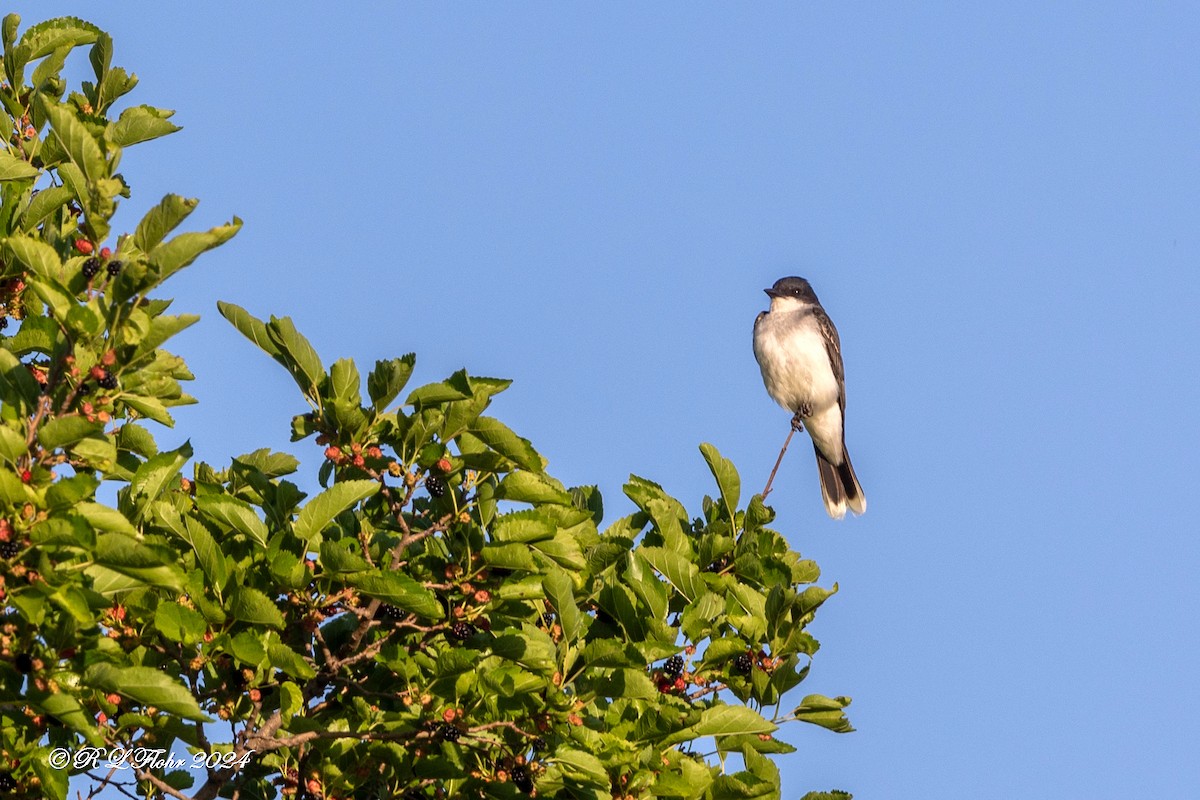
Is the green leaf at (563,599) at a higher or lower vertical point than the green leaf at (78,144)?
lower

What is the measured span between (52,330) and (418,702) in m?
2.07

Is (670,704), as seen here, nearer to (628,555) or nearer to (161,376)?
(628,555)

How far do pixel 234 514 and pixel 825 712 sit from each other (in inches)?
105

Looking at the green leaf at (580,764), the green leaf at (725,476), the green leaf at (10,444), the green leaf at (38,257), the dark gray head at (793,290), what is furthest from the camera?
the dark gray head at (793,290)

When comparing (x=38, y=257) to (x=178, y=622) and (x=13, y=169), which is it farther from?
(x=13, y=169)

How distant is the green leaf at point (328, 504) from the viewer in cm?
517

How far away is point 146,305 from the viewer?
4727 millimetres

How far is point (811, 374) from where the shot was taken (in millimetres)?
14781

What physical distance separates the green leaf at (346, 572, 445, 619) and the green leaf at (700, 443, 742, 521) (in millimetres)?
2029

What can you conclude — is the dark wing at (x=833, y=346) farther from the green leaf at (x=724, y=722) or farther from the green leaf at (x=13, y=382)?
the green leaf at (x=13, y=382)

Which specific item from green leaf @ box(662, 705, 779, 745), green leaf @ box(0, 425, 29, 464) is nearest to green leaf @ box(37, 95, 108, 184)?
green leaf @ box(0, 425, 29, 464)

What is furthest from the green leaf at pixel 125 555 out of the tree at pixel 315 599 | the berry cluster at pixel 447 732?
the berry cluster at pixel 447 732

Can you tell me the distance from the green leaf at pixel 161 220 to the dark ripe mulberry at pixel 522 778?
2.40 metres

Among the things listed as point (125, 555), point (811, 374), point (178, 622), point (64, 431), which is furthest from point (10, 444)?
point (811, 374)
